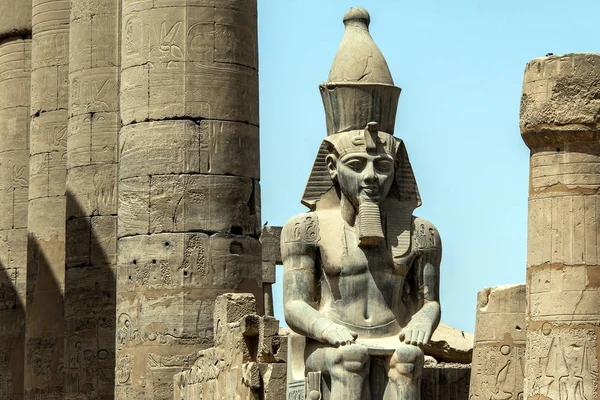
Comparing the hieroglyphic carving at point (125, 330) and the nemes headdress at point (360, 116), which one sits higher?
the nemes headdress at point (360, 116)

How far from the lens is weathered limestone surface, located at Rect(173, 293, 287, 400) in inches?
658

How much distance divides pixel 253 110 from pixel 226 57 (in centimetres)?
69

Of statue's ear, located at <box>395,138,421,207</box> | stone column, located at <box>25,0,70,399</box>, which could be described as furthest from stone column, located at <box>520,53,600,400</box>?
stone column, located at <box>25,0,70,399</box>

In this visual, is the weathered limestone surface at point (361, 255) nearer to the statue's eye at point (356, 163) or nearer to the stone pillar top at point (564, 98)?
the statue's eye at point (356, 163)

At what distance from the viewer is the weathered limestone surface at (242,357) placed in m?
16.7

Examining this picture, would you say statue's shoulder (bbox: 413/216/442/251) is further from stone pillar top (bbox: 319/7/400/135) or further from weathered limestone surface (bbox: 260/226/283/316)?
weathered limestone surface (bbox: 260/226/283/316)

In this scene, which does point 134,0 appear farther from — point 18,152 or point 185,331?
point 18,152

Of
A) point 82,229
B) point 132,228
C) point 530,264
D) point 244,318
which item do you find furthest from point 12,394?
point 530,264

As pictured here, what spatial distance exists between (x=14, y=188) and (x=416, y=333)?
16.9 metres

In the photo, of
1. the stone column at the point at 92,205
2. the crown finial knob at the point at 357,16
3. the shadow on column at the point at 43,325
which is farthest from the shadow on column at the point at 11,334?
the crown finial knob at the point at 357,16

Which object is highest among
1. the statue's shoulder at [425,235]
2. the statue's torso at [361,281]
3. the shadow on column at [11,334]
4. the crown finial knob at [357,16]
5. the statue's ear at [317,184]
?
the crown finial knob at [357,16]

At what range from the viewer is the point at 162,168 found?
20.9 m

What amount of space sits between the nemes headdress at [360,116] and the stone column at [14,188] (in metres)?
15.8

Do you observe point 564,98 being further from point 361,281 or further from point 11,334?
point 11,334
